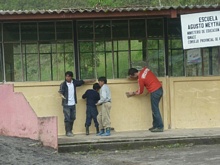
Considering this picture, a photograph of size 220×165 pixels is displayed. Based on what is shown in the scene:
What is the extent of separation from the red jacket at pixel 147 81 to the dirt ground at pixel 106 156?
5.26 ft

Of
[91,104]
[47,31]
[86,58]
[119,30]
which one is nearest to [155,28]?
[119,30]

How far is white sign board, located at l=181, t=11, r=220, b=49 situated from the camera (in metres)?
9.94

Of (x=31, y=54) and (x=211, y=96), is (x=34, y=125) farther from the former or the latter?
(x=211, y=96)

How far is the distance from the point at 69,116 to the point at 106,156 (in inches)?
Answer: 72.8

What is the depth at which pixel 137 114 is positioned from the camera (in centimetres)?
1119

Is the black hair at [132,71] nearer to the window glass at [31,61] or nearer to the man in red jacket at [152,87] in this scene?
the man in red jacket at [152,87]

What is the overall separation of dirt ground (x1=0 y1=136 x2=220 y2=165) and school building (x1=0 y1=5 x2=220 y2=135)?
1.55m

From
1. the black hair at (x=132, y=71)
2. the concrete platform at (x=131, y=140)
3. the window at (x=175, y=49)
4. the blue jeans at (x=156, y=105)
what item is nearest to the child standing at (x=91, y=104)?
the concrete platform at (x=131, y=140)

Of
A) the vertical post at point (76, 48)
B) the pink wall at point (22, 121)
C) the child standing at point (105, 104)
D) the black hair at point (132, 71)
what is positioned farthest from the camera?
the vertical post at point (76, 48)

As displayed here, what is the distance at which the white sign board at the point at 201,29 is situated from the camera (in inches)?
391

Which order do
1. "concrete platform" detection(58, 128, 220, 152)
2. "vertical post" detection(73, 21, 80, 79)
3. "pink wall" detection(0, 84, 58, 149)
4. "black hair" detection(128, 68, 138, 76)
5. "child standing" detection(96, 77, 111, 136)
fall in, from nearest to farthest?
"pink wall" detection(0, 84, 58, 149), "concrete platform" detection(58, 128, 220, 152), "child standing" detection(96, 77, 111, 136), "black hair" detection(128, 68, 138, 76), "vertical post" detection(73, 21, 80, 79)

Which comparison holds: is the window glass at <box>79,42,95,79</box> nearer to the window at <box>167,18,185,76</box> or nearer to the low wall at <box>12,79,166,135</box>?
the low wall at <box>12,79,166,135</box>

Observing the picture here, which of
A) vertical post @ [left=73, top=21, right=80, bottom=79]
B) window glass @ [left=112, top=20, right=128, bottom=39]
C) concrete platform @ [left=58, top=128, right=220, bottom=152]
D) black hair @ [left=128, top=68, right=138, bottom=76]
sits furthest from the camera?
window glass @ [left=112, top=20, right=128, bottom=39]

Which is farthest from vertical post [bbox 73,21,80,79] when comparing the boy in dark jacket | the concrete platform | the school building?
the concrete platform
